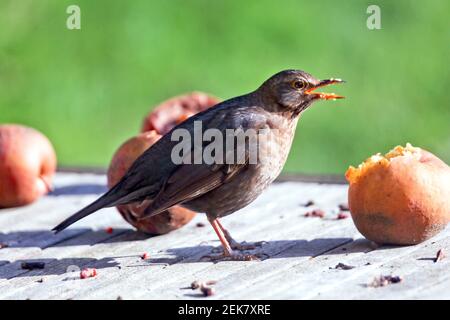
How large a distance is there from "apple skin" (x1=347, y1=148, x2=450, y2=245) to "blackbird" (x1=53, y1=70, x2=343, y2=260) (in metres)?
0.56

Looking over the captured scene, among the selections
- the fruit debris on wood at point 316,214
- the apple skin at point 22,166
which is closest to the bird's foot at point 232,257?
the fruit debris on wood at point 316,214

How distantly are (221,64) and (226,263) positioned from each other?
19.0 ft

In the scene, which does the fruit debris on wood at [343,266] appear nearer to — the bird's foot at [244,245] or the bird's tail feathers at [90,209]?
the bird's foot at [244,245]

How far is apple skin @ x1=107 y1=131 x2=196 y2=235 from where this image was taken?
6641 millimetres

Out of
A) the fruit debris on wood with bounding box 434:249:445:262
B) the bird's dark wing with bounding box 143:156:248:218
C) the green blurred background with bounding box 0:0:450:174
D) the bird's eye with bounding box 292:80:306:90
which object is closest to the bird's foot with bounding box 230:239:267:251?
the bird's dark wing with bounding box 143:156:248:218

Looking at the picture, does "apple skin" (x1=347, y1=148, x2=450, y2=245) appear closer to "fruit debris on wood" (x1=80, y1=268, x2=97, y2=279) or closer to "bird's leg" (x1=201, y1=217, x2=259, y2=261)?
"bird's leg" (x1=201, y1=217, x2=259, y2=261)

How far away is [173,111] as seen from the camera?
25.1 ft

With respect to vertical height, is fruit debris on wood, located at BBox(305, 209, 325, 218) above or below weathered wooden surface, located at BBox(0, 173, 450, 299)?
above

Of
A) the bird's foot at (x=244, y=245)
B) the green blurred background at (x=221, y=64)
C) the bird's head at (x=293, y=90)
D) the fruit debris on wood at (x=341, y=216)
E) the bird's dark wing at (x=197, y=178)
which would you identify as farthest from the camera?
the green blurred background at (x=221, y=64)

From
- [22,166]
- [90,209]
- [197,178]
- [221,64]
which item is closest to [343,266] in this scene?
[197,178]

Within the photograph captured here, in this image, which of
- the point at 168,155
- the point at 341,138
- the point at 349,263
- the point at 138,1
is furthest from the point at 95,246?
the point at 138,1

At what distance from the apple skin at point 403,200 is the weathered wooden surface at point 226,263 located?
0.11 m

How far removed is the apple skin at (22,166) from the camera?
7441mm
